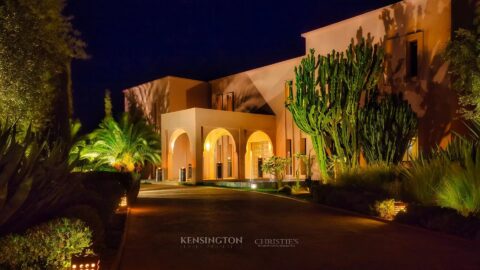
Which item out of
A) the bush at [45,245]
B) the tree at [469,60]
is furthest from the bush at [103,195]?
the tree at [469,60]

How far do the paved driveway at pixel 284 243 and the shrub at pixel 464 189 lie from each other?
112cm

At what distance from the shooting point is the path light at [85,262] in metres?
5.55

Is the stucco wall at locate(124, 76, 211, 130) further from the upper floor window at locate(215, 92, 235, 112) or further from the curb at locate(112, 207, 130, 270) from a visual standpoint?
the curb at locate(112, 207, 130, 270)

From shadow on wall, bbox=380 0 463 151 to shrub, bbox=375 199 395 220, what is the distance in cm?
828

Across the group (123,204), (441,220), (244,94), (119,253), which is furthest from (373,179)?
(244,94)

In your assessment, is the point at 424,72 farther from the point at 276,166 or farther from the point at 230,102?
the point at 230,102

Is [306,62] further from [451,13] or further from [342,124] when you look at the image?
[451,13]

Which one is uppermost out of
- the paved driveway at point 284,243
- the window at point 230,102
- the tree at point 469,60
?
the window at point 230,102

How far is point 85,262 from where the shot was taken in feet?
18.3

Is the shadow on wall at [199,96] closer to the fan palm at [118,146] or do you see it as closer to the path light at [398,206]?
the fan palm at [118,146]

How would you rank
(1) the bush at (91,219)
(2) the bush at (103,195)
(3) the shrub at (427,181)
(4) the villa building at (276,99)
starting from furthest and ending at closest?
(4) the villa building at (276,99) < (3) the shrub at (427,181) < (2) the bush at (103,195) < (1) the bush at (91,219)

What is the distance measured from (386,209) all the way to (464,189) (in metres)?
2.21

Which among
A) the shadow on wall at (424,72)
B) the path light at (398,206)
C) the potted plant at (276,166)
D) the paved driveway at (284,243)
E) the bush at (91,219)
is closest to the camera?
the bush at (91,219)

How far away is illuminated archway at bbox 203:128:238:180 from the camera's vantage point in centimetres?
3108
